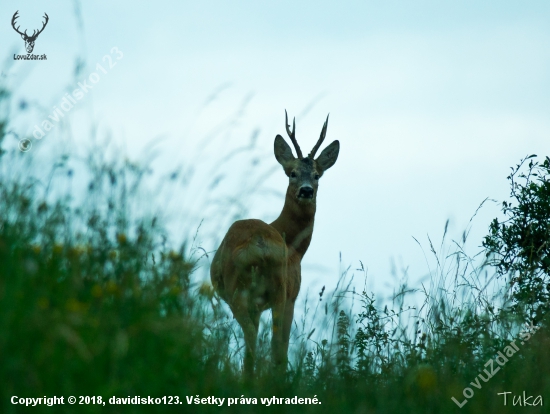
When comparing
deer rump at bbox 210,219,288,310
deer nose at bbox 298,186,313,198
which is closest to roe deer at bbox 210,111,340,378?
deer rump at bbox 210,219,288,310

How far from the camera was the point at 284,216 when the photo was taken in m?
9.15

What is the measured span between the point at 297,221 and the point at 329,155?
162 centimetres

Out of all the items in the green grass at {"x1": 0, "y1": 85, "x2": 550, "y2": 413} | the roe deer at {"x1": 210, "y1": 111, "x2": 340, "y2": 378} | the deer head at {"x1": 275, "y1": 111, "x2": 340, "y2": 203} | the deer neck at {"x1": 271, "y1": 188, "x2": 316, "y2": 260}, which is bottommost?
the green grass at {"x1": 0, "y1": 85, "x2": 550, "y2": 413}

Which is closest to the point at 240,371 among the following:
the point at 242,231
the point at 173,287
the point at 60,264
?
the point at 173,287

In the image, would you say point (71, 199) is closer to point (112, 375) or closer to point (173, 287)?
point (173, 287)

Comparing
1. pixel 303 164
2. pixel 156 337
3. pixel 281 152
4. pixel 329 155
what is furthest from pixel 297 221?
pixel 156 337

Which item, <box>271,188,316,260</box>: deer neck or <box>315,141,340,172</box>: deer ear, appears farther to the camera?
<box>315,141,340,172</box>: deer ear

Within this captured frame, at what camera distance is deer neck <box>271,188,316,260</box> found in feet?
29.4

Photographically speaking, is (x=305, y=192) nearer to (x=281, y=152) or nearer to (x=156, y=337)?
(x=281, y=152)

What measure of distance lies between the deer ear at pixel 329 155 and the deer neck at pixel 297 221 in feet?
4.22

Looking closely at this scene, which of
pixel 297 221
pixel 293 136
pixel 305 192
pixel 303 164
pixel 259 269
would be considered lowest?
pixel 259 269

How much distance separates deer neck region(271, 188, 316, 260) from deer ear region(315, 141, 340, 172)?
1.29 m

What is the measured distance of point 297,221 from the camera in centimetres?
911

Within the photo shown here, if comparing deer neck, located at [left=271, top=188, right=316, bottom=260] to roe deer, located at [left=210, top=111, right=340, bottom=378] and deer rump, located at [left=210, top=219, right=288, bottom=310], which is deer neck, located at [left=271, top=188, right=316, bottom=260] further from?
deer rump, located at [left=210, top=219, right=288, bottom=310]
